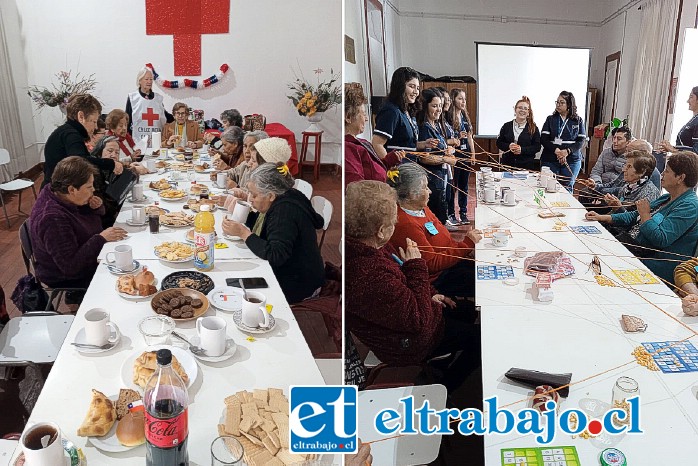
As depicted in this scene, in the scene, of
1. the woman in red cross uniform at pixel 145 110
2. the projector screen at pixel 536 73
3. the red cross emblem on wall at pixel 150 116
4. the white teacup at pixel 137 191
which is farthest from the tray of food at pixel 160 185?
the projector screen at pixel 536 73

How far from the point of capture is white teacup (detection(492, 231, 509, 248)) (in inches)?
44.7

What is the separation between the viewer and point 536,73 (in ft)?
2.76

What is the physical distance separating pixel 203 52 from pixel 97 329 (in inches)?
35.7

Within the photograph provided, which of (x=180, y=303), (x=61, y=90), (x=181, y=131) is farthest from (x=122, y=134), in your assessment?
(x=180, y=303)

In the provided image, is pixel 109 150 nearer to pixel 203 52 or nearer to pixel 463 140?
pixel 203 52

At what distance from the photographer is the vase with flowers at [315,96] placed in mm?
1741

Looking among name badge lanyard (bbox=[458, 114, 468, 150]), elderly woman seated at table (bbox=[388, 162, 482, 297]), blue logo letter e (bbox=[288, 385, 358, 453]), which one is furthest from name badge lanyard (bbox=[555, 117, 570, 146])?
blue logo letter e (bbox=[288, 385, 358, 453])

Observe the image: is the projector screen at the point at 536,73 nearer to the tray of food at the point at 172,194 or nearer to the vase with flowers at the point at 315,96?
the vase with flowers at the point at 315,96

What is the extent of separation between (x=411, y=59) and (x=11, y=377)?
4.03 feet

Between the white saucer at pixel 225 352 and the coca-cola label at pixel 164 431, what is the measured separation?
277 mm

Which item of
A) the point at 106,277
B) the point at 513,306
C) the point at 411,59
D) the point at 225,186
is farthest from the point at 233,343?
the point at 225,186

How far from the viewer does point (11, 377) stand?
1323mm

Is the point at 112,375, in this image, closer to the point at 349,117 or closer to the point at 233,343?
the point at 233,343

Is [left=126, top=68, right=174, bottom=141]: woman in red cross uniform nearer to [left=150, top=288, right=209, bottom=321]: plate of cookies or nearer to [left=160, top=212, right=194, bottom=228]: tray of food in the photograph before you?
[left=160, top=212, right=194, bottom=228]: tray of food
